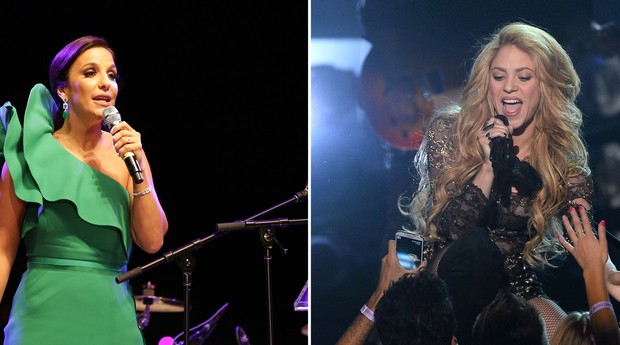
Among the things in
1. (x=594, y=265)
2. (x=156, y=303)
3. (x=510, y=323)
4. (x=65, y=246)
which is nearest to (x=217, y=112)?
(x=156, y=303)

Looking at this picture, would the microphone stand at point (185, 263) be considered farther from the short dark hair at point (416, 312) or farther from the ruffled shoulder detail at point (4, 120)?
the short dark hair at point (416, 312)

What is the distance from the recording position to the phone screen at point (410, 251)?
2588mm

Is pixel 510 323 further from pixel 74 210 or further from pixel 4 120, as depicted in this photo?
pixel 4 120

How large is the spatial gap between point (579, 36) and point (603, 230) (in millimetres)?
663

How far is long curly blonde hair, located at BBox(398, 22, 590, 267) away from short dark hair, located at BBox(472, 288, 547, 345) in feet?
0.51

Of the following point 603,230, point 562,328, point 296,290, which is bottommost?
point 296,290

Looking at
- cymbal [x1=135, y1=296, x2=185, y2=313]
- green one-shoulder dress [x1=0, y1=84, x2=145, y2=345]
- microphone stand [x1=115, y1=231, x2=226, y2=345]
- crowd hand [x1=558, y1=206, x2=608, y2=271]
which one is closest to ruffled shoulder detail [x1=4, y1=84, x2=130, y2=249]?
green one-shoulder dress [x1=0, y1=84, x2=145, y2=345]

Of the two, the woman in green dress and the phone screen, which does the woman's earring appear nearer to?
the woman in green dress

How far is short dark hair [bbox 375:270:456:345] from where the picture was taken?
8.36 ft

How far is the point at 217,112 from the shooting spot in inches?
153

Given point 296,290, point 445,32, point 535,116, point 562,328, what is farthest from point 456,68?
point 296,290

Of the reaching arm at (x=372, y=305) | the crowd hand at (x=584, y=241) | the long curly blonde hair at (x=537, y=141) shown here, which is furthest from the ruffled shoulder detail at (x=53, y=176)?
the crowd hand at (x=584, y=241)

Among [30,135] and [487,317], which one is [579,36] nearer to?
[487,317]

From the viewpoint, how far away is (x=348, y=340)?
8.50ft
